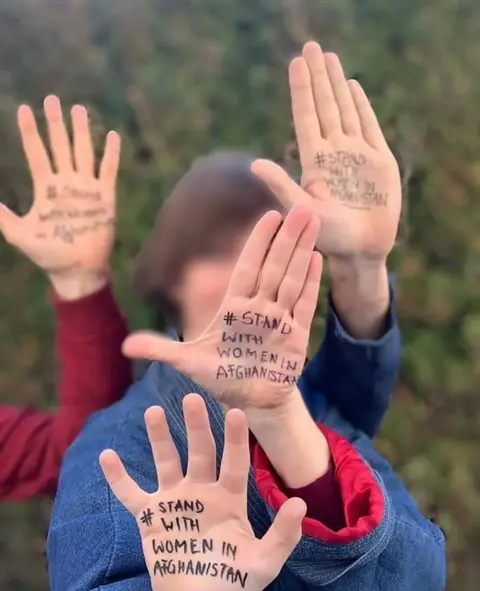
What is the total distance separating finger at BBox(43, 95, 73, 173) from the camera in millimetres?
769

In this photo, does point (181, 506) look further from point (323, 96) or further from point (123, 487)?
point (323, 96)

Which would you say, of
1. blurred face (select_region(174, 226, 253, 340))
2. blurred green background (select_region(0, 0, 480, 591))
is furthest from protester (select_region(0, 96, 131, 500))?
blurred face (select_region(174, 226, 253, 340))

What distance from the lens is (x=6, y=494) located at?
805 millimetres

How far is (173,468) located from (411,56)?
657 millimetres

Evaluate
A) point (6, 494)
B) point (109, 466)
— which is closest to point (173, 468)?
point (109, 466)

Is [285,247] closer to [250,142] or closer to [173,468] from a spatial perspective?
[173,468]

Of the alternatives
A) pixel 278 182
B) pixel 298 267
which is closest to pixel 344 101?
pixel 278 182

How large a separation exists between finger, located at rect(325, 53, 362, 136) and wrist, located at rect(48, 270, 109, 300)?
1.00ft

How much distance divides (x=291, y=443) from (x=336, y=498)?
5 cm

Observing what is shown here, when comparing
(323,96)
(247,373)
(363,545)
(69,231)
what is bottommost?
(363,545)

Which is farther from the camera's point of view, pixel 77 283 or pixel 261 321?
pixel 77 283

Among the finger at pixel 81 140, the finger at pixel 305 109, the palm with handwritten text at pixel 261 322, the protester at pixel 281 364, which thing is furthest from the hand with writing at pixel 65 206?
the palm with handwritten text at pixel 261 322

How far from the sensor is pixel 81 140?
A: 78cm

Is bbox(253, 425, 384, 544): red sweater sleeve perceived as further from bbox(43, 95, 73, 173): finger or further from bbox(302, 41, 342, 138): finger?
bbox(43, 95, 73, 173): finger
